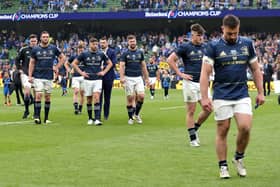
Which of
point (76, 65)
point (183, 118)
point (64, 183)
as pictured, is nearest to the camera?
point (64, 183)

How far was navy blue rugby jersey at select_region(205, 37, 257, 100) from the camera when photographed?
31.3 feet

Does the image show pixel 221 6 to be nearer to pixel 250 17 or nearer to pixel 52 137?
pixel 250 17

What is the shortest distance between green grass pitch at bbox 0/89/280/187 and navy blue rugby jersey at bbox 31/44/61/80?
1.28 meters

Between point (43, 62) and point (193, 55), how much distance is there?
219 inches

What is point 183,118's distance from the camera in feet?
66.7

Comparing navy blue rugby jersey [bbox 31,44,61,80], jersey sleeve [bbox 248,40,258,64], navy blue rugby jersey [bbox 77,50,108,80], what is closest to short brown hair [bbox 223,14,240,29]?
jersey sleeve [bbox 248,40,258,64]

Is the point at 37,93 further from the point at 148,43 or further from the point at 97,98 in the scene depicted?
the point at 148,43

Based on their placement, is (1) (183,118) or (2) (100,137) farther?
(1) (183,118)

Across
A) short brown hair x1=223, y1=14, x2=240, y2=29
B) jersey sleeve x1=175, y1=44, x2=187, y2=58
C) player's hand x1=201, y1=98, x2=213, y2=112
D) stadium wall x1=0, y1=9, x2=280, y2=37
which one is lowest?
stadium wall x1=0, y1=9, x2=280, y2=37

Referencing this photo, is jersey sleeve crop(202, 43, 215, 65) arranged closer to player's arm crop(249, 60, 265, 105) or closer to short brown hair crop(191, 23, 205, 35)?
player's arm crop(249, 60, 265, 105)

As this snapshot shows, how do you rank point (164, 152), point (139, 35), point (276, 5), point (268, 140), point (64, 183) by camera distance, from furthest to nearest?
1. point (139, 35)
2. point (276, 5)
3. point (268, 140)
4. point (164, 152)
5. point (64, 183)

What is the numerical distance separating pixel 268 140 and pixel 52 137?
14.7 feet

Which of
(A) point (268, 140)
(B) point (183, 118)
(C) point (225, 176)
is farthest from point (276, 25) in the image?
(C) point (225, 176)

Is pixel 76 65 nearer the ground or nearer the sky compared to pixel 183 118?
nearer the sky
